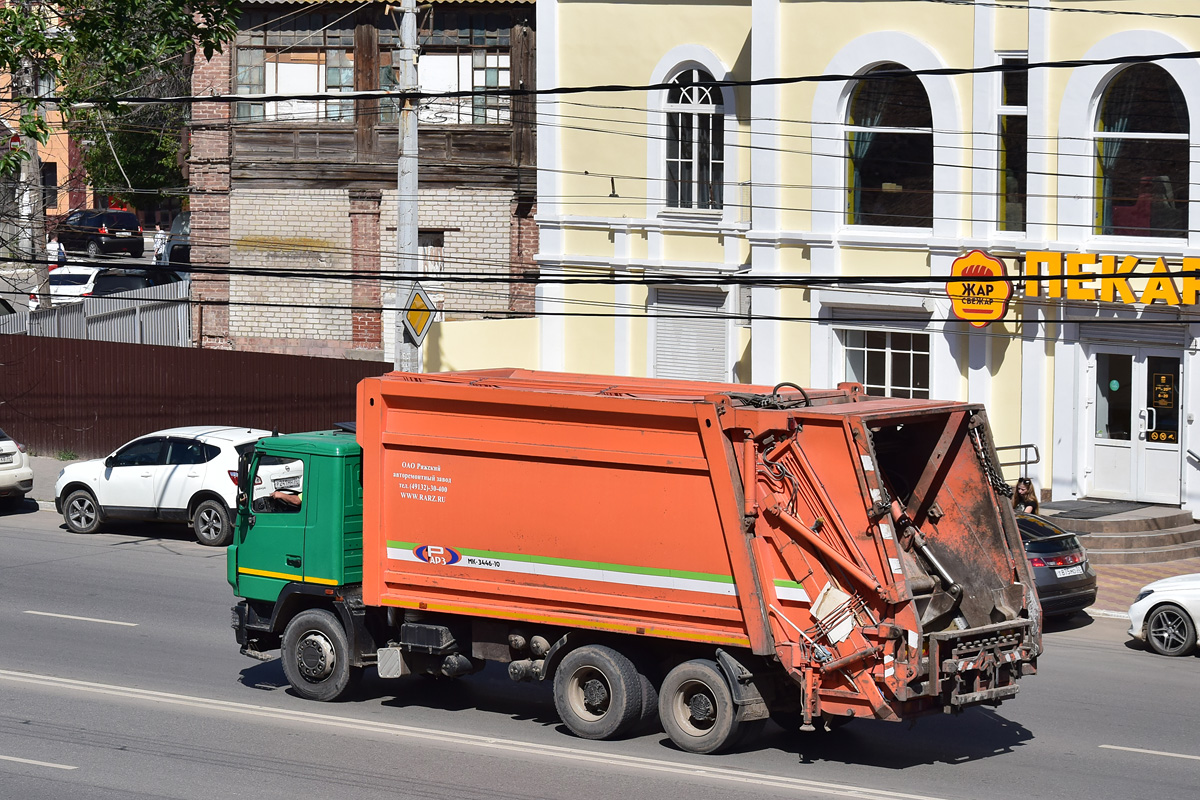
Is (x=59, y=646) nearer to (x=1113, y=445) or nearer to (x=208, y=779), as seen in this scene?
(x=208, y=779)

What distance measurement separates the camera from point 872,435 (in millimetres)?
12383

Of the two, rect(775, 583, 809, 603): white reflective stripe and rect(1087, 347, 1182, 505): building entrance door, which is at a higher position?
rect(1087, 347, 1182, 505): building entrance door

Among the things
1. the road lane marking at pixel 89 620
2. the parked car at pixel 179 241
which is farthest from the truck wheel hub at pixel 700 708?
the parked car at pixel 179 241

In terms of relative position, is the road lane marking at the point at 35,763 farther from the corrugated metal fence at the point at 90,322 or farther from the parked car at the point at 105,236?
the parked car at the point at 105,236

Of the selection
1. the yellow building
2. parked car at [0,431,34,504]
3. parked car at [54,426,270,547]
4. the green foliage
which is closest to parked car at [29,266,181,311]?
parked car at [0,431,34,504]

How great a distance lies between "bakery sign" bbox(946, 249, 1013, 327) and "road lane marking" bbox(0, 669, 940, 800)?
13.2 m

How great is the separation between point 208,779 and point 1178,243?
16066 millimetres

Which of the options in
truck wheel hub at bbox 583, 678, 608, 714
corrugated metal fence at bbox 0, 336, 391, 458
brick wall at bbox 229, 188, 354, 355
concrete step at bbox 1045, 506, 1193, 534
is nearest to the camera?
truck wheel hub at bbox 583, 678, 608, 714

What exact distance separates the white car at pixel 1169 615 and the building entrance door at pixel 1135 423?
660 cm

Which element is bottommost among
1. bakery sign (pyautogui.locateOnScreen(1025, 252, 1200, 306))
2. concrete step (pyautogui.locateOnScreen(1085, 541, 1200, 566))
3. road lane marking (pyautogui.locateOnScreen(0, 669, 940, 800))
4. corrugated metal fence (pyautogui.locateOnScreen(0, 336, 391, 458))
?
road lane marking (pyautogui.locateOnScreen(0, 669, 940, 800))

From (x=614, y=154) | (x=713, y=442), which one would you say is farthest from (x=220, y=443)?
(x=713, y=442)

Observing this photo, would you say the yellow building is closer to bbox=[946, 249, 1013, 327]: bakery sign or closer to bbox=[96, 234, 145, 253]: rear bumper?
bbox=[946, 249, 1013, 327]: bakery sign

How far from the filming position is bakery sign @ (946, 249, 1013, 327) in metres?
23.4

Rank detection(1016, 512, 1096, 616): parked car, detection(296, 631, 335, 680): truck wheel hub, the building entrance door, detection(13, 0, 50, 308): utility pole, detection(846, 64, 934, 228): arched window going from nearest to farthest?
detection(296, 631, 335, 680): truck wheel hub < detection(1016, 512, 1096, 616): parked car < the building entrance door < detection(846, 64, 934, 228): arched window < detection(13, 0, 50, 308): utility pole
